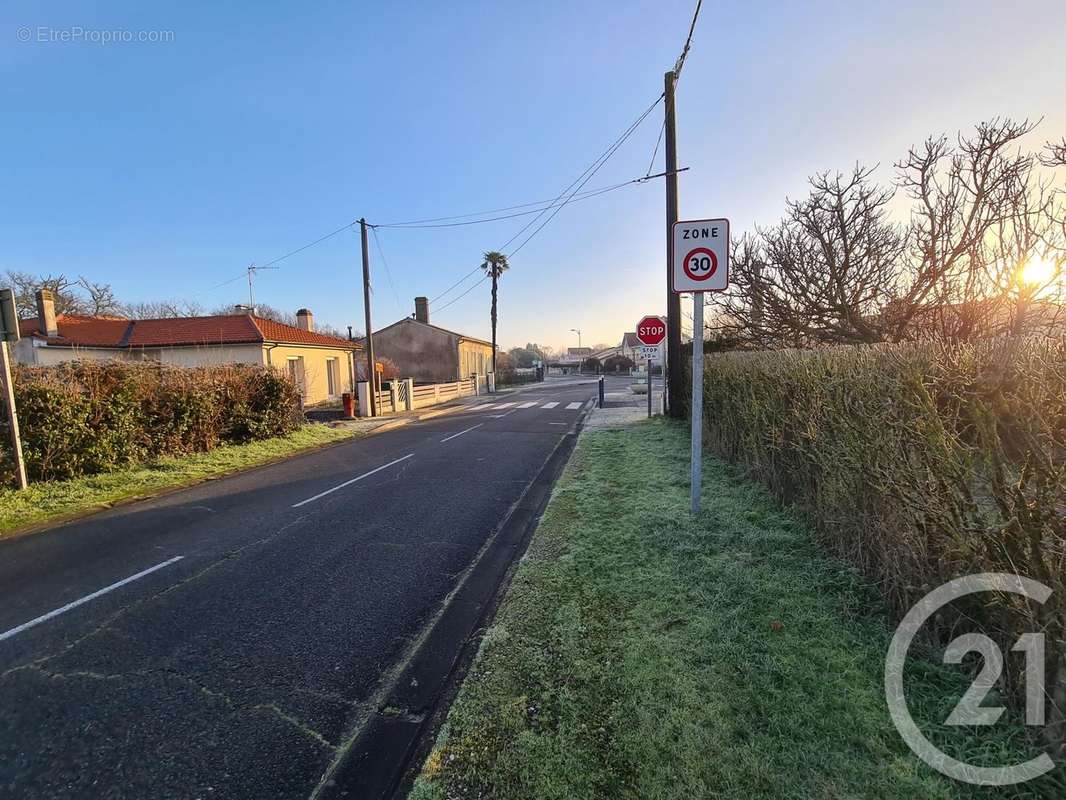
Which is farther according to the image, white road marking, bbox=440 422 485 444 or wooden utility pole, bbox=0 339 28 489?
white road marking, bbox=440 422 485 444

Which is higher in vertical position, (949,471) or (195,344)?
(195,344)

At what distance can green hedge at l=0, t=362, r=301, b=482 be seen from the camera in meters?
7.65

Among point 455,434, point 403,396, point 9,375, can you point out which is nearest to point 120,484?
point 9,375

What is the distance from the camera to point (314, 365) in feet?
76.7

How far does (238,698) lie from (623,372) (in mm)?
71481

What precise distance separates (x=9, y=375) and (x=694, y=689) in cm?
1019

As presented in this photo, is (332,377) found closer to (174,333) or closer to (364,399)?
(174,333)

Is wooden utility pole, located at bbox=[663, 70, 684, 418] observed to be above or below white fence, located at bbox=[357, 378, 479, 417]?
above

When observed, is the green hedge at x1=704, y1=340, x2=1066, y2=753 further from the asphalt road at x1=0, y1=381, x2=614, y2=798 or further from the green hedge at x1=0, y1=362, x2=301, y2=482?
the green hedge at x1=0, y1=362, x2=301, y2=482

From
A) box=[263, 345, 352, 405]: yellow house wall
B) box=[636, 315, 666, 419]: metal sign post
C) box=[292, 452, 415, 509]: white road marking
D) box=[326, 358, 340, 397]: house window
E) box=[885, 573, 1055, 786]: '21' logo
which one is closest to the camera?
box=[885, 573, 1055, 786]: '21' logo

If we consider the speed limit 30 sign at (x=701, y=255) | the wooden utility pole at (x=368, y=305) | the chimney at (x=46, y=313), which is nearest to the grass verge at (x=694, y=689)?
the speed limit 30 sign at (x=701, y=255)

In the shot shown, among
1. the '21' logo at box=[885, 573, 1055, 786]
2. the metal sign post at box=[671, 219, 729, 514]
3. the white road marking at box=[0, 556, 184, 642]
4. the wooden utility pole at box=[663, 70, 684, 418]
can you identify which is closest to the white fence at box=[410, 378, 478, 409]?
the wooden utility pole at box=[663, 70, 684, 418]

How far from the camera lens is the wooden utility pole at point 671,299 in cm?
1227

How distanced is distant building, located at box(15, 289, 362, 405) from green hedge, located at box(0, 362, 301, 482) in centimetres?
723
